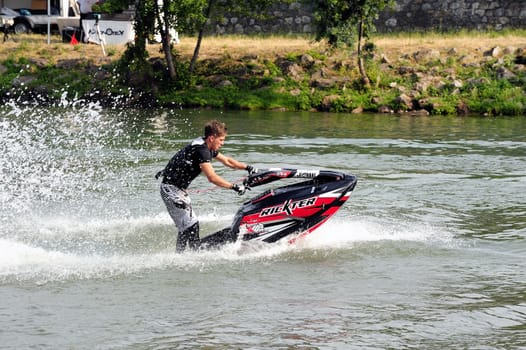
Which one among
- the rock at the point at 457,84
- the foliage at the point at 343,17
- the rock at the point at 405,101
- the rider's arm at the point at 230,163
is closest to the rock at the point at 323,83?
the foliage at the point at 343,17

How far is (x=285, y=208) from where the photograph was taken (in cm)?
1181

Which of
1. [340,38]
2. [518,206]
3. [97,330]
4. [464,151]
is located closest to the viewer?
[97,330]

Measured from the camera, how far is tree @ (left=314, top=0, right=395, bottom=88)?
106ft

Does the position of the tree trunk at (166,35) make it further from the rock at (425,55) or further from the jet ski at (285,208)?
the jet ski at (285,208)

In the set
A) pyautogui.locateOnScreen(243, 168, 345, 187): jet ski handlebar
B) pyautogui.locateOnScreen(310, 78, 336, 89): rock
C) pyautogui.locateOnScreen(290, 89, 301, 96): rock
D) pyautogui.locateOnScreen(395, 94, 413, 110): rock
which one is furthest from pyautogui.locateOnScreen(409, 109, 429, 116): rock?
pyautogui.locateOnScreen(243, 168, 345, 187): jet ski handlebar

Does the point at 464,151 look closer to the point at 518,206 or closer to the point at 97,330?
the point at 518,206

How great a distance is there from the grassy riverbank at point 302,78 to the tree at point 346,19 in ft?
2.96

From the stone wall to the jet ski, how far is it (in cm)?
2830

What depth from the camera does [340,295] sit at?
10.3m

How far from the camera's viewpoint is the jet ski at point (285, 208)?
11.8 m

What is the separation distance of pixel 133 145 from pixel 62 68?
43.8 feet

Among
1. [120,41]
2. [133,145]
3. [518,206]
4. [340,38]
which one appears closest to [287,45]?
[340,38]

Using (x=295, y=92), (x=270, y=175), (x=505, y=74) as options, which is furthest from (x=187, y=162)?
(x=505, y=74)

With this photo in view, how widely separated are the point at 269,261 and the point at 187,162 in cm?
165
